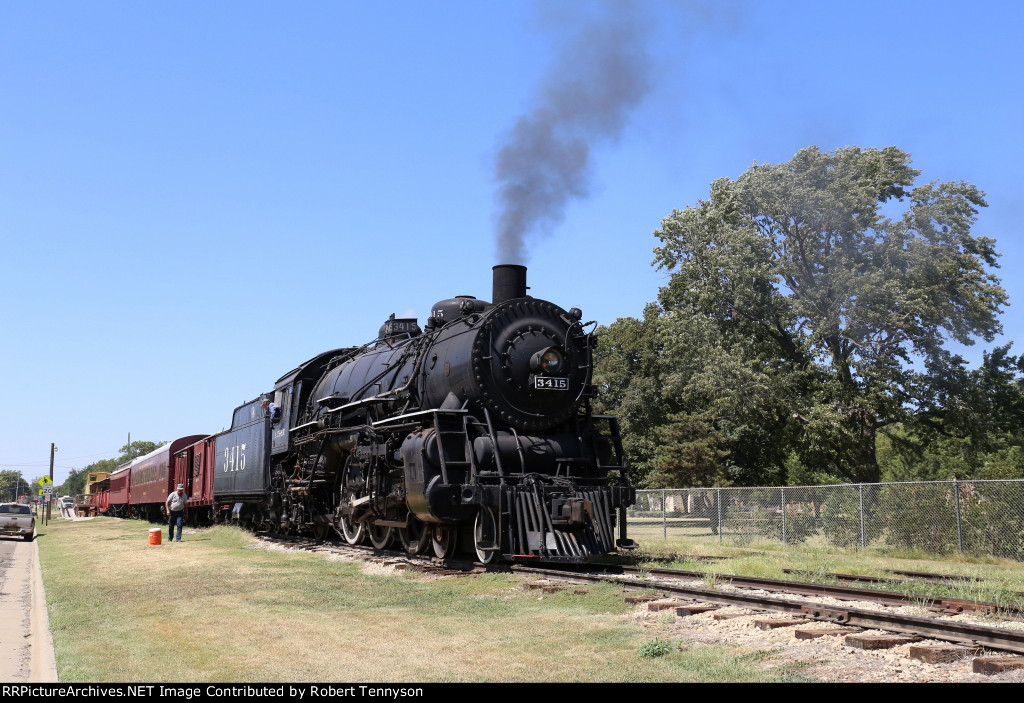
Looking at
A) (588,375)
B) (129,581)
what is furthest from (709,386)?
(129,581)

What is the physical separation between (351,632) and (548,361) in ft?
21.9

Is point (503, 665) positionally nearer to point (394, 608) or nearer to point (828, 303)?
point (394, 608)

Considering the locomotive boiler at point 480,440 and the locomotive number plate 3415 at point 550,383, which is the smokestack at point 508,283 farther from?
the locomotive number plate 3415 at point 550,383

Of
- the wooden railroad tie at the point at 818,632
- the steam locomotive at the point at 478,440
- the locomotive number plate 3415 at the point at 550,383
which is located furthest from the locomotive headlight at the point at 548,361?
the wooden railroad tie at the point at 818,632

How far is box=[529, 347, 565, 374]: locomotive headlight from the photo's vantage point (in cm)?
1375

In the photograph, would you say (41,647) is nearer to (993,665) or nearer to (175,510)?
(993,665)

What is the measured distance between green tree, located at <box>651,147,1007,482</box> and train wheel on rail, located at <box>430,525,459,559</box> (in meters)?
16.7

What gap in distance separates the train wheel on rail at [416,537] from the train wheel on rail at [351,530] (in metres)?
2.44

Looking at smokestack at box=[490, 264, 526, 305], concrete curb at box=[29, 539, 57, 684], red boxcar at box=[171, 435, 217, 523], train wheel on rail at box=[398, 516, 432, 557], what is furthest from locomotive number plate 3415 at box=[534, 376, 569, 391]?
red boxcar at box=[171, 435, 217, 523]

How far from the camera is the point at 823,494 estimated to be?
1981cm

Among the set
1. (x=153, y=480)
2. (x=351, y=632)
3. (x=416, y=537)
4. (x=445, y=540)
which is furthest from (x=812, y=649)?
(x=153, y=480)

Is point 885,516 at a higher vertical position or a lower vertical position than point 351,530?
higher

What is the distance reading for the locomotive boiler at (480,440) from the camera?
41.3 ft

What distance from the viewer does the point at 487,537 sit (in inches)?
508
